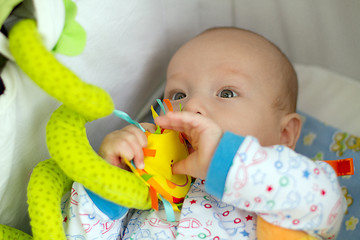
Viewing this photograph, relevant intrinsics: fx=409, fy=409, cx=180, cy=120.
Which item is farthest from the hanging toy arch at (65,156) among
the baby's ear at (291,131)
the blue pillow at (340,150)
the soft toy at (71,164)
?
the blue pillow at (340,150)

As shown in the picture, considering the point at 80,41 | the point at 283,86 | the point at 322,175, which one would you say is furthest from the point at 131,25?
the point at 322,175

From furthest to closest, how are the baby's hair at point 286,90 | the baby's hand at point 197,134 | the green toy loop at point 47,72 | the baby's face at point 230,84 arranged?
the baby's hair at point 286,90 < the baby's face at point 230,84 < the baby's hand at point 197,134 < the green toy loop at point 47,72

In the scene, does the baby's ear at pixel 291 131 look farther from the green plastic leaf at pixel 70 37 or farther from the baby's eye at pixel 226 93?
the green plastic leaf at pixel 70 37

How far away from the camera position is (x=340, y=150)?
1.28 meters

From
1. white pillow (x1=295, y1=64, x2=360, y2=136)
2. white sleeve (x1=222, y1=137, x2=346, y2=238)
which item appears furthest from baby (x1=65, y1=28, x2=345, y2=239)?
white pillow (x1=295, y1=64, x2=360, y2=136)

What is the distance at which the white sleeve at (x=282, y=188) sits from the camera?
0.75m

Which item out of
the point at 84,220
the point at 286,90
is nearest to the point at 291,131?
the point at 286,90

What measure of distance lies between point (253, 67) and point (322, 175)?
38 centimetres

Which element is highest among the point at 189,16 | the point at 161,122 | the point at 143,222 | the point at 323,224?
the point at 189,16

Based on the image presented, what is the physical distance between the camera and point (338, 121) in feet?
4.54

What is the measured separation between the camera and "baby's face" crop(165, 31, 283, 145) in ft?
3.24

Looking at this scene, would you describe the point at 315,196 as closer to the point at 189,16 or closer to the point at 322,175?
the point at 322,175

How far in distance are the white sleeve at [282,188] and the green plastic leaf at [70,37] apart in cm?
37

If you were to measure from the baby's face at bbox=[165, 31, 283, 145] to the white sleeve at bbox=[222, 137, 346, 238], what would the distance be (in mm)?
204
